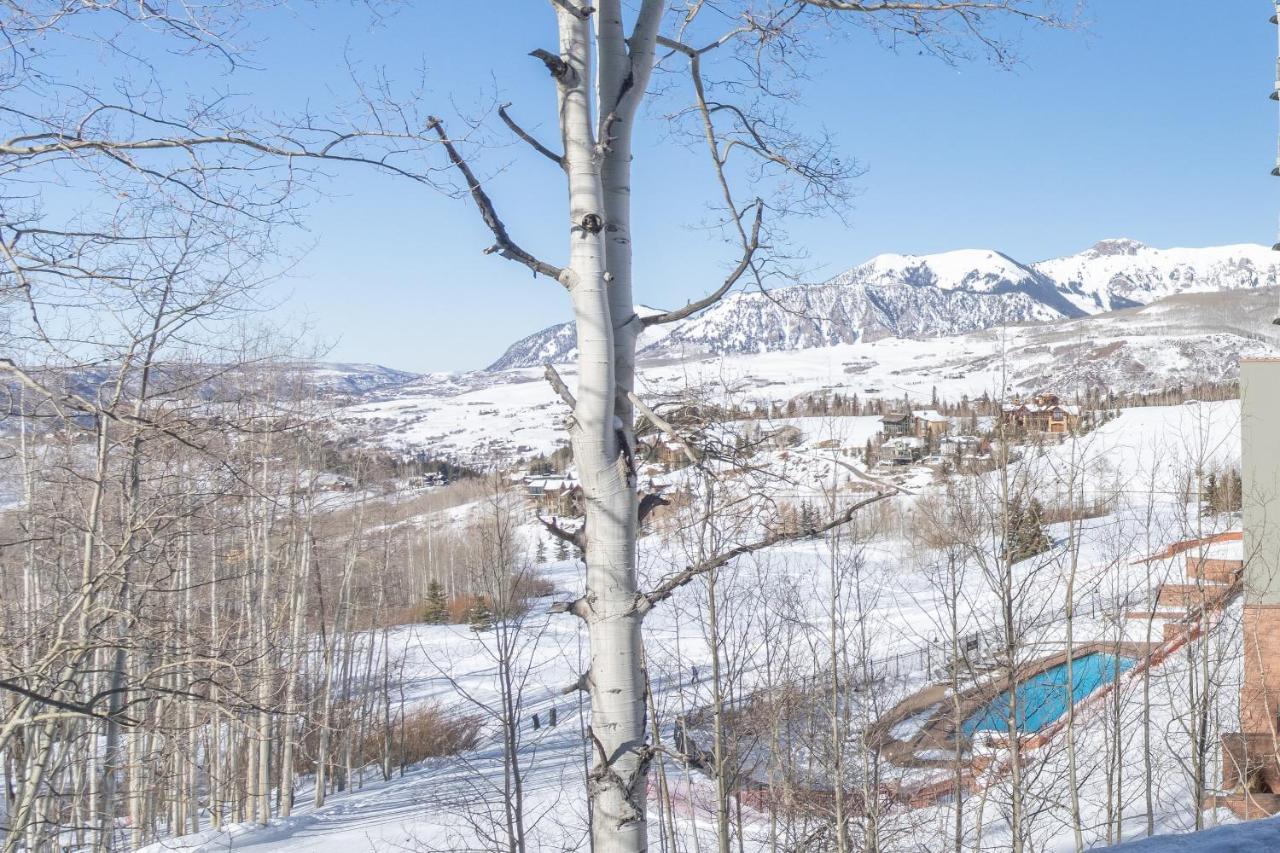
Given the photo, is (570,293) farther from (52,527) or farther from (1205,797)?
(1205,797)

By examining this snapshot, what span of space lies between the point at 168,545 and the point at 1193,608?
13.7 meters

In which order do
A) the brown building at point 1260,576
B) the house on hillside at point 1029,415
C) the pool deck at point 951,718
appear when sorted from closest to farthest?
the house on hillside at point 1029,415 → the pool deck at point 951,718 → the brown building at point 1260,576

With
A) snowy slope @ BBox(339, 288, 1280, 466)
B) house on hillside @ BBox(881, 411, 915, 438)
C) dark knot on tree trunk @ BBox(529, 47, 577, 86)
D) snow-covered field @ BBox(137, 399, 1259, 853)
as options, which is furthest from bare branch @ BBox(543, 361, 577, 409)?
snowy slope @ BBox(339, 288, 1280, 466)

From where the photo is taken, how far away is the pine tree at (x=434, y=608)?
37281mm

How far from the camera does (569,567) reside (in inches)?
1992

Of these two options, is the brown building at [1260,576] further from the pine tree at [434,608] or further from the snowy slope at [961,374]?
the snowy slope at [961,374]

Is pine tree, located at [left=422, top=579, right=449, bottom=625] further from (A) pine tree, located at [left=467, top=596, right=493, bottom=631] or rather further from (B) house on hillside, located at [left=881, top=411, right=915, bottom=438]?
(B) house on hillside, located at [left=881, top=411, right=915, bottom=438]

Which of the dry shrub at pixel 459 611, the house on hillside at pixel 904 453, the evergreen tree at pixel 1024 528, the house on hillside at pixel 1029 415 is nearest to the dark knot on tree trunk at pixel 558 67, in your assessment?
the house on hillside at pixel 904 453

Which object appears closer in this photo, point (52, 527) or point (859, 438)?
point (52, 527)

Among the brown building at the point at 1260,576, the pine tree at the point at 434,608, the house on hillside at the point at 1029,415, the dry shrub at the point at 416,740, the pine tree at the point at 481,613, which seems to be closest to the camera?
the house on hillside at the point at 1029,415

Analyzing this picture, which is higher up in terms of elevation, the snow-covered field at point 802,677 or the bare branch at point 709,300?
the bare branch at point 709,300

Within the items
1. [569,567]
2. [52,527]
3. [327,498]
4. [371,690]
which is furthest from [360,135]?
[569,567]

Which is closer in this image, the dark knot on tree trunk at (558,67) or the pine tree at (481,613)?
the dark knot on tree trunk at (558,67)

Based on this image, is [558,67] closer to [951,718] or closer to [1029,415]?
[1029,415]
